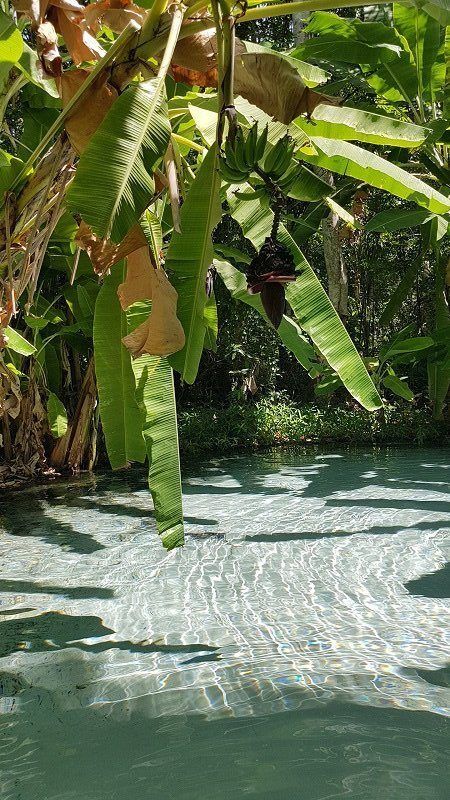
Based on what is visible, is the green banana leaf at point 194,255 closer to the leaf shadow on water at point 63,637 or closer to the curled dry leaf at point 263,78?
the curled dry leaf at point 263,78

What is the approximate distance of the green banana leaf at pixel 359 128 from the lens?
228cm

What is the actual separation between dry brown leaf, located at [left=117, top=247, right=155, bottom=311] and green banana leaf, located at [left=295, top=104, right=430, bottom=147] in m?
0.64

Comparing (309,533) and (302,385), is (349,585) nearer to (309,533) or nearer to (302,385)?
(309,533)

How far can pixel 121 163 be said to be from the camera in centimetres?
183

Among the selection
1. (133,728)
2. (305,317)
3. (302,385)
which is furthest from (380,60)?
(302,385)

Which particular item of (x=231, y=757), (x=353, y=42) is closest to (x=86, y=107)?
(x=231, y=757)

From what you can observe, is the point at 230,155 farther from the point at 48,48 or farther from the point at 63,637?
the point at 63,637

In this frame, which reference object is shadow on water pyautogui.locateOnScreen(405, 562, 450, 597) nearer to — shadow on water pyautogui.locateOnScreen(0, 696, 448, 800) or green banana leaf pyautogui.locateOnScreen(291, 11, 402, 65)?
shadow on water pyautogui.locateOnScreen(0, 696, 448, 800)

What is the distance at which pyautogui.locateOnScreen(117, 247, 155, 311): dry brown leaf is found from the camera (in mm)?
2215

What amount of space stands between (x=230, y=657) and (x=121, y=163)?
194cm

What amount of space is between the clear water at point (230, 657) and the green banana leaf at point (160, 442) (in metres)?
0.63

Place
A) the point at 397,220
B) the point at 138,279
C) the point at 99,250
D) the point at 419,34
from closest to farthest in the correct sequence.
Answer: the point at 138,279
the point at 99,250
the point at 419,34
the point at 397,220

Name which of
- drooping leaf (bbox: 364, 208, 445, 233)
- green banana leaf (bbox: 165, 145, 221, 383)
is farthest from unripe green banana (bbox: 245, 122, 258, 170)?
drooping leaf (bbox: 364, 208, 445, 233)

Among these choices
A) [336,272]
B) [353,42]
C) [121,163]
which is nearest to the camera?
[121,163]
